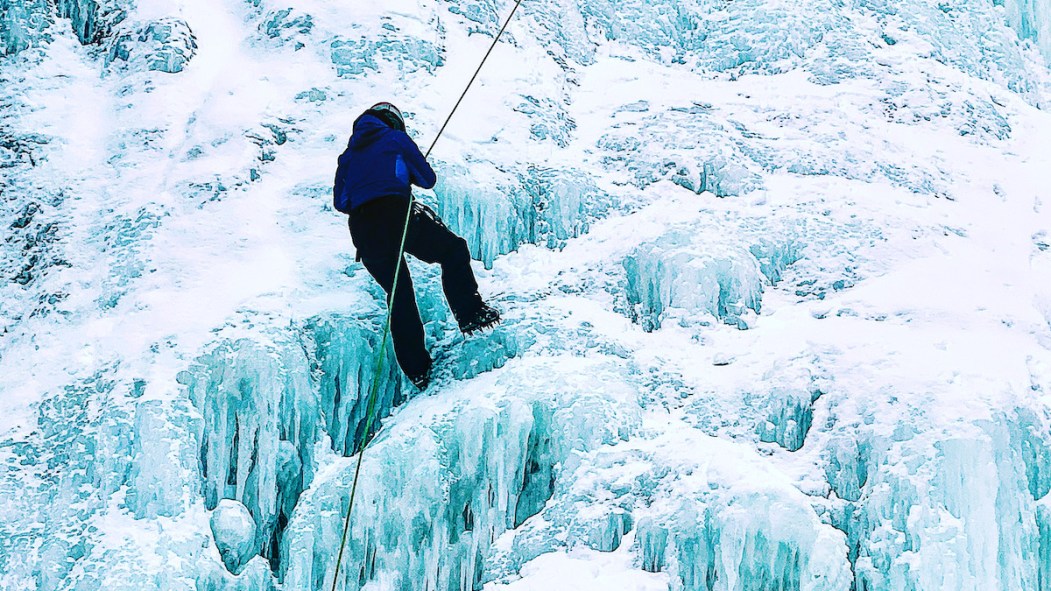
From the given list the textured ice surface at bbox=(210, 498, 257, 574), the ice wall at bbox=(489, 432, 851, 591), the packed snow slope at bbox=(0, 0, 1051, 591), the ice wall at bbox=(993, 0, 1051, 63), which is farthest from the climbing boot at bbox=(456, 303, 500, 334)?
the ice wall at bbox=(993, 0, 1051, 63)

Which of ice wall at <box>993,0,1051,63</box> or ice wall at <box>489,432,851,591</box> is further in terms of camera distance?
ice wall at <box>993,0,1051,63</box>

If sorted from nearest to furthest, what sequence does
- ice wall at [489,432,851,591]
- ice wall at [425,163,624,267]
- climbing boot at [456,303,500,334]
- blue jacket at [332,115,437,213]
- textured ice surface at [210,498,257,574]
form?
ice wall at [489,432,851,591] < textured ice surface at [210,498,257,574] < blue jacket at [332,115,437,213] < climbing boot at [456,303,500,334] < ice wall at [425,163,624,267]

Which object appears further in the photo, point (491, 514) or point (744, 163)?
point (744, 163)

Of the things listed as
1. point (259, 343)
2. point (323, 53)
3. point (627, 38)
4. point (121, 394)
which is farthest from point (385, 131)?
point (627, 38)

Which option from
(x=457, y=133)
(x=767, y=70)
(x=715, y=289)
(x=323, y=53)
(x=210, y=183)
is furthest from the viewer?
(x=767, y=70)

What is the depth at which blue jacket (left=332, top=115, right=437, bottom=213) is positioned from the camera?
19.8 ft

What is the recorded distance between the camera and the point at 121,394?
6.12 meters

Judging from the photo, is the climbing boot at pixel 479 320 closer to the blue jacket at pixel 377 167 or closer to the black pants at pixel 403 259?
the black pants at pixel 403 259

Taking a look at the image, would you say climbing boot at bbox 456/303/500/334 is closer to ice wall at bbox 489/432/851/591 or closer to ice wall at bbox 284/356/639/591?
ice wall at bbox 284/356/639/591

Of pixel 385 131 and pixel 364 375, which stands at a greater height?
pixel 385 131

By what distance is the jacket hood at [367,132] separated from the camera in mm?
6219

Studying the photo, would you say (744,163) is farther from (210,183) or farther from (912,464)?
(210,183)

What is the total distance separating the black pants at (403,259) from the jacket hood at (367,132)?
1.28ft

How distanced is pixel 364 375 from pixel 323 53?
3236 millimetres
